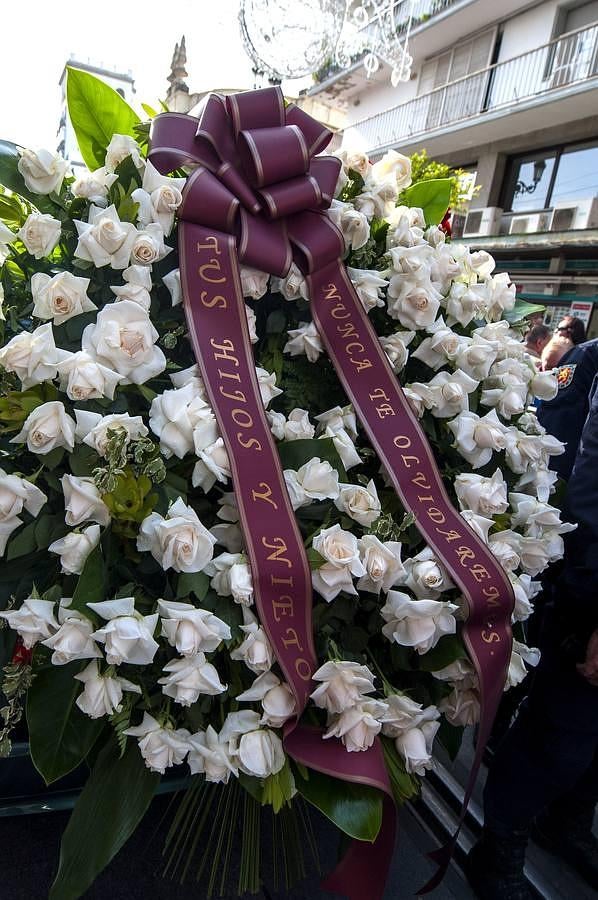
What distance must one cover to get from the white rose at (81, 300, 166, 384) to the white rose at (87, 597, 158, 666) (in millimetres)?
307

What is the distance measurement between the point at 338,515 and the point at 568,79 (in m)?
13.1

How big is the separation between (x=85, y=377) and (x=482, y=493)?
64 cm

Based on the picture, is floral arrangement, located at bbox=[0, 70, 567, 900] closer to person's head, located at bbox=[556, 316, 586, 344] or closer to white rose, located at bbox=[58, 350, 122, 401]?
white rose, located at bbox=[58, 350, 122, 401]

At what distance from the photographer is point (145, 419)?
92 centimetres

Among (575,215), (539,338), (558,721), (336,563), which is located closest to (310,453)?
(336,563)

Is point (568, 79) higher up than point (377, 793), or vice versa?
point (568, 79)

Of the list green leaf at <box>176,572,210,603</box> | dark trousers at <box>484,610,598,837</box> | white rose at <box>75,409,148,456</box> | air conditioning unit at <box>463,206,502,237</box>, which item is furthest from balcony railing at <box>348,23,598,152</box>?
green leaf at <box>176,572,210,603</box>

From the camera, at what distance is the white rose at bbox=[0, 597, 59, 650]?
2.44ft

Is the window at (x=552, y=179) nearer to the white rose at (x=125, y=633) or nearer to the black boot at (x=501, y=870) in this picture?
the black boot at (x=501, y=870)

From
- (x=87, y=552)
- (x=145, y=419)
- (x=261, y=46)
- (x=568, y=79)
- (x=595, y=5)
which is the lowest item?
(x=87, y=552)

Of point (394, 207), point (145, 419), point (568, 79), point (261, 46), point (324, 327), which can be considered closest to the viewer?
point (145, 419)

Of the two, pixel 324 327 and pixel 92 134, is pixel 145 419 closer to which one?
pixel 324 327

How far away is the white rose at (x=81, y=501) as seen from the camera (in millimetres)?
777

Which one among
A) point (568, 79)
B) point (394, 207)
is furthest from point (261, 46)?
point (568, 79)
